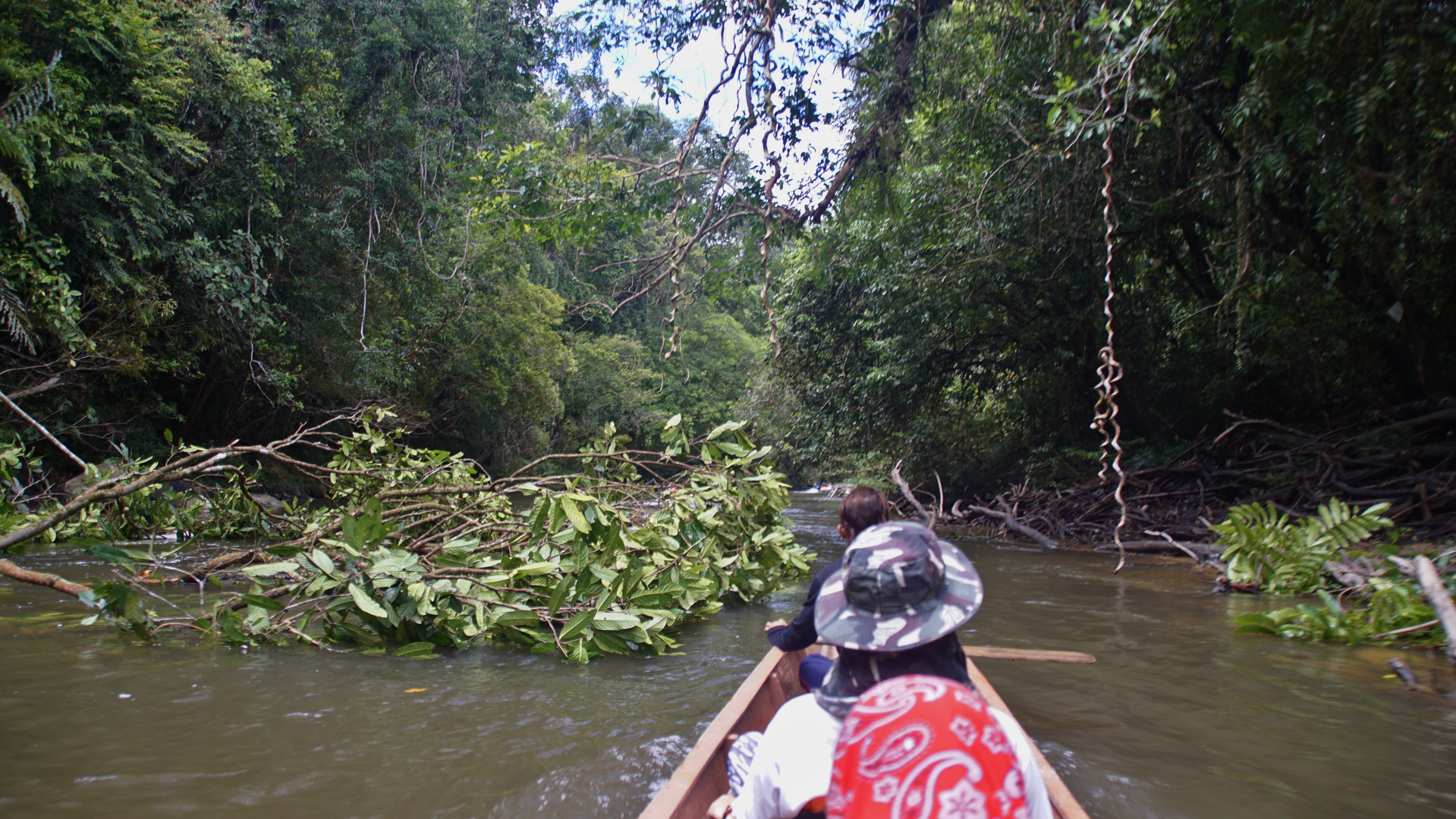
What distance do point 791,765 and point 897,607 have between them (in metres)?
0.47

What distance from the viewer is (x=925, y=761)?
121 centimetres

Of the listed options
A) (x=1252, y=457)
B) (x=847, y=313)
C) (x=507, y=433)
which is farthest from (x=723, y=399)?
(x=1252, y=457)

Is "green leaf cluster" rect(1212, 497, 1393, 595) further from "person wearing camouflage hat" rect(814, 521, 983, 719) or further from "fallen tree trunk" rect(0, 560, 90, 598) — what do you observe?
"fallen tree trunk" rect(0, 560, 90, 598)

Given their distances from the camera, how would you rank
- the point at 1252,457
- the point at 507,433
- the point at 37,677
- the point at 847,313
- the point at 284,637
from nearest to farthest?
the point at 37,677 < the point at 284,637 < the point at 1252,457 < the point at 847,313 < the point at 507,433

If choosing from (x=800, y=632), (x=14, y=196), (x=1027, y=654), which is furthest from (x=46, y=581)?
(x=14, y=196)

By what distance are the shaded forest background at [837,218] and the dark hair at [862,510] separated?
297 cm

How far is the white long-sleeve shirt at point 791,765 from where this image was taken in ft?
6.09

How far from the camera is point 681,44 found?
7484 mm

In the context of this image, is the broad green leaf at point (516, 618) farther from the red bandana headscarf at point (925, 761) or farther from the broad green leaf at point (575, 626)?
the red bandana headscarf at point (925, 761)

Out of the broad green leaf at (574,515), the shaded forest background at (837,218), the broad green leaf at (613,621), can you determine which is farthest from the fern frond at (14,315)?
the broad green leaf at (613,621)

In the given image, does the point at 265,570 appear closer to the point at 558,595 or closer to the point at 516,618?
the point at 516,618

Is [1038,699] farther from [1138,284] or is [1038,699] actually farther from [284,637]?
[1138,284]

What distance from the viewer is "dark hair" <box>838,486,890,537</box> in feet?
10.5

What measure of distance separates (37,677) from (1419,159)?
401 inches
